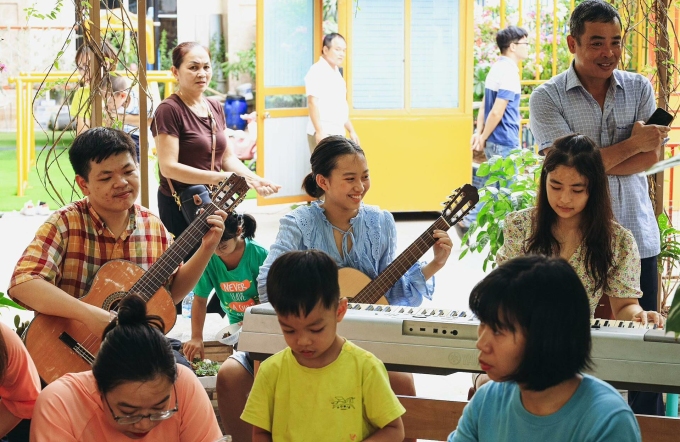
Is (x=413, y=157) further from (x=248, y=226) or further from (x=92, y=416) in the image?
(x=92, y=416)

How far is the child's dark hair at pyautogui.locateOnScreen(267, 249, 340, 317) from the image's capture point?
241 centimetres

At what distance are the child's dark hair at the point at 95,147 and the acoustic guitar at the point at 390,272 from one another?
864 mm

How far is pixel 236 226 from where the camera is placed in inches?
154

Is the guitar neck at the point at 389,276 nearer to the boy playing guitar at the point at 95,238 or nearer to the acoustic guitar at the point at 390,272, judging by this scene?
the acoustic guitar at the point at 390,272

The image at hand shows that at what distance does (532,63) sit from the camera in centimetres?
986

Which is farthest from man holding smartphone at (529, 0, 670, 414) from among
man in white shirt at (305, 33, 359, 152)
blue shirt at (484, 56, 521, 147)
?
man in white shirt at (305, 33, 359, 152)

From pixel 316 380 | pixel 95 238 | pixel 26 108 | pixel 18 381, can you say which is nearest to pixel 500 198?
pixel 95 238

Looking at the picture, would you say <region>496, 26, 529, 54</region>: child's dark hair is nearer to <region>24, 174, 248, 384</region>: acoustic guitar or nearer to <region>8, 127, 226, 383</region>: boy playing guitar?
<region>24, 174, 248, 384</region>: acoustic guitar

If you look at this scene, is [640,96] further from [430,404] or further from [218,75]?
[218,75]

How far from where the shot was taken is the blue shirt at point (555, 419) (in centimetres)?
184

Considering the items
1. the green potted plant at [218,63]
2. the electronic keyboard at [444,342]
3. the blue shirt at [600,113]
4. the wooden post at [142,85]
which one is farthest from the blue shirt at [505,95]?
the green potted plant at [218,63]

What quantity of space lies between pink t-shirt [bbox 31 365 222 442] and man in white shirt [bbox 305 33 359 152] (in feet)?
19.7

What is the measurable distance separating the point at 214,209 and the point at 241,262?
0.60 m

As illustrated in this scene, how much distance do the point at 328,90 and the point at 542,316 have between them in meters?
6.67
